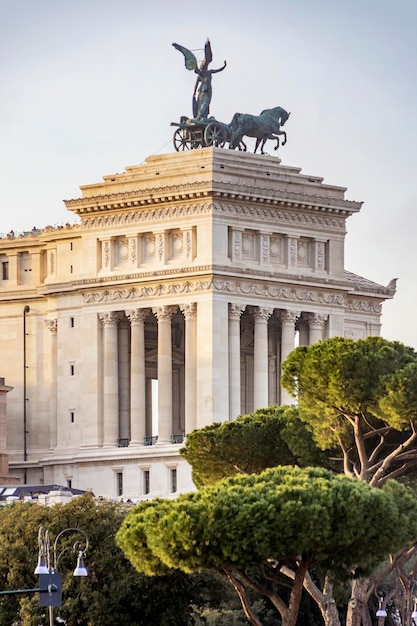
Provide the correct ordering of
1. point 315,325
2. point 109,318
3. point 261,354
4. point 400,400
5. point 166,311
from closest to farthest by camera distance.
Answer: point 400,400 → point 166,311 → point 261,354 → point 109,318 → point 315,325

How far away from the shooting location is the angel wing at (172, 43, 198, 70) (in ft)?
613

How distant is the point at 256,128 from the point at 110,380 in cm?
1752

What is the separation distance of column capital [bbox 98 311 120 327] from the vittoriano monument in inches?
432

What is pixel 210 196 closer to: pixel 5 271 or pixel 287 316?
pixel 287 316

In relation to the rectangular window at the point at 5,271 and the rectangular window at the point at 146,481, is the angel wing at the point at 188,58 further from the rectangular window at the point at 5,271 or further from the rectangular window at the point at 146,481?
the rectangular window at the point at 146,481

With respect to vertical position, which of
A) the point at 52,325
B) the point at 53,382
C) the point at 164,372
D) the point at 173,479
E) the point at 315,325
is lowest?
the point at 173,479

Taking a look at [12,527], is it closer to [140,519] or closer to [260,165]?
[140,519]

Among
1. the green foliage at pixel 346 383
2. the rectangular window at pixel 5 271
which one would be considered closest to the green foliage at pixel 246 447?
the green foliage at pixel 346 383

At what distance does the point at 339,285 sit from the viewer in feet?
602

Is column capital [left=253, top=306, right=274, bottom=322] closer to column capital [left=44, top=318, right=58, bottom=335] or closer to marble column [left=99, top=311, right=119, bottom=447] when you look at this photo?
marble column [left=99, top=311, right=119, bottom=447]

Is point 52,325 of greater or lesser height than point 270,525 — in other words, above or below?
above

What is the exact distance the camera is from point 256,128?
7244 inches

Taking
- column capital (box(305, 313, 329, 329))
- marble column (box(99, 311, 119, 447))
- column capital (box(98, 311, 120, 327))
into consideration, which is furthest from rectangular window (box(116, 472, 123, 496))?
column capital (box(305, 313, 329, 329))

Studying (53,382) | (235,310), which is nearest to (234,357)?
(235,310)
